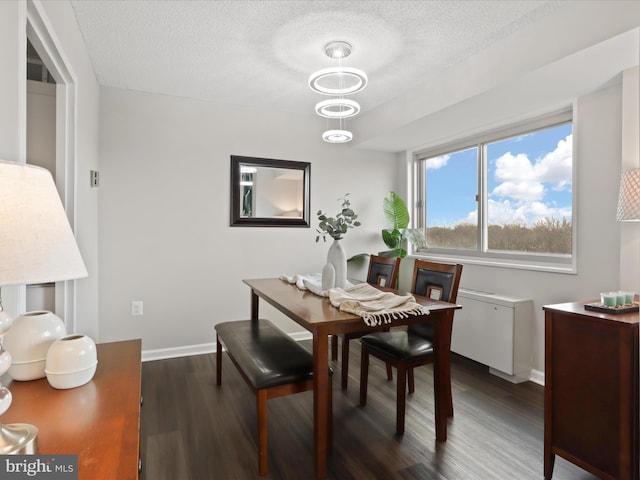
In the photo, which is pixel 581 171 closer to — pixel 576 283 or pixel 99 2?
pixel 576 283

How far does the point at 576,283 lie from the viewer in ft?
8.60

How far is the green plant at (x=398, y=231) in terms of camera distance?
13.4ft

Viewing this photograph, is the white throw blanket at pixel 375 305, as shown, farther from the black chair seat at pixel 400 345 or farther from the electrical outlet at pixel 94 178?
the electrical outlet at pixel 94 178

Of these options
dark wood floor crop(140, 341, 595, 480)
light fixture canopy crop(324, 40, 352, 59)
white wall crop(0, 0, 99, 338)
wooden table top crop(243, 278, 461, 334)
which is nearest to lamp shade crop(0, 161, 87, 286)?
white wall crop(0, 0, 99, 338)

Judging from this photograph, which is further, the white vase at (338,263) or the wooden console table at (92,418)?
the white vase at (338,263)

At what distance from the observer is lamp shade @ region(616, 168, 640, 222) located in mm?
1843

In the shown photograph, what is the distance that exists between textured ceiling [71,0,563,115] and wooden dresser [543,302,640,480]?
1777 millimetres

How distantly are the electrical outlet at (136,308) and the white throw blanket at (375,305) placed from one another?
2.09 meters

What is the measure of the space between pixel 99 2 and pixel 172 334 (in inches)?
105

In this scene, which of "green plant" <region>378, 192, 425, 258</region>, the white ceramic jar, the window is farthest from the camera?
"green plant" <region>378, 192, 425, 258</region>

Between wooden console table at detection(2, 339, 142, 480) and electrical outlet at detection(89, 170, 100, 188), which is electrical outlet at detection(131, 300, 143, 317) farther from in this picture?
wooden console table at detection(2, 339, 142, 480)

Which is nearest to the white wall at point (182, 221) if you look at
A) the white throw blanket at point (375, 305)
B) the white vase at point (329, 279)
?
the white vase at point (329, 279)

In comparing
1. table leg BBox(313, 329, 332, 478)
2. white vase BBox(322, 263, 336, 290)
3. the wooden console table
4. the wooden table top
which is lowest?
table leg BBox(313, 329, 332, 478)

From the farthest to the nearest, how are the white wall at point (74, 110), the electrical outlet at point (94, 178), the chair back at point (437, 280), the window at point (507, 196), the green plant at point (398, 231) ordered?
1. the green plant at point (398, 231)
2. the window at point (507, 196)
3. the electrical outlet at point (94, 178)
4. the chair back at point (437, 280)
5. the white wall at point (74, 110)
